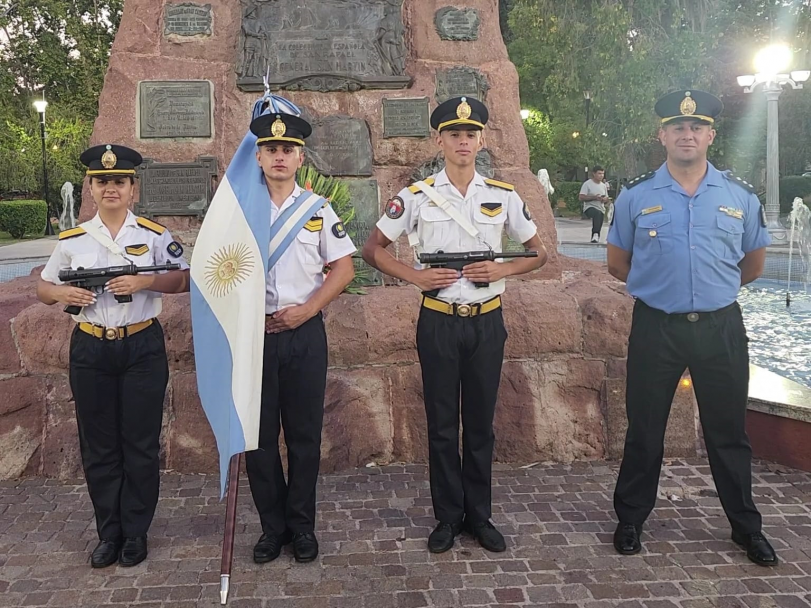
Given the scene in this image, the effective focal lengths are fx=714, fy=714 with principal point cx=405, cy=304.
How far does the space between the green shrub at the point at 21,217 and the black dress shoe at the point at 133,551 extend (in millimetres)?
24845

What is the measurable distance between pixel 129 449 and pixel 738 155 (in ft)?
91.4

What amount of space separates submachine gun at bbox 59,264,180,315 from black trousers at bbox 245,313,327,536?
696 millimetres

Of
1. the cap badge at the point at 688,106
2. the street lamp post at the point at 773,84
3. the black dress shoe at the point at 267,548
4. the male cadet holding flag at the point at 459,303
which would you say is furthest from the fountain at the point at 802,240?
the black dress shoe at the point at 267,548

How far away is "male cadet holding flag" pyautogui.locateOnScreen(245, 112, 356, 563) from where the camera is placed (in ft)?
10.5

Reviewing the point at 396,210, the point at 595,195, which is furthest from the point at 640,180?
the point at 595,195

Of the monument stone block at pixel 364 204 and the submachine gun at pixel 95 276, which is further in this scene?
the monument stone block at pixel 364 204

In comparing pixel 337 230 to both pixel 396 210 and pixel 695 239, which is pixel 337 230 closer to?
pixel 396 210

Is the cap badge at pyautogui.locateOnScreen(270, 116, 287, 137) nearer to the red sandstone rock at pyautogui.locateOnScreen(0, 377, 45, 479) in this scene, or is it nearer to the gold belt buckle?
the gold belt buckle

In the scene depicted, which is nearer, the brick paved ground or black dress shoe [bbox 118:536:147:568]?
the brick paved ground

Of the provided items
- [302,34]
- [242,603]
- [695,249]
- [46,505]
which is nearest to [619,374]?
[695,249]

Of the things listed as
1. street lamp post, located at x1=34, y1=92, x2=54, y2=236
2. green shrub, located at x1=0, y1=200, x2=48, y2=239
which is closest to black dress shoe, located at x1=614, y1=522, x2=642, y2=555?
street lamp post, located at x1=34, y1=92, x2=54, y2=236

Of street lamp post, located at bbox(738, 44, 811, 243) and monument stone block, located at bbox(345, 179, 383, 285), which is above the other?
street lamp post, located at bbox(738, 44, 811, 243)

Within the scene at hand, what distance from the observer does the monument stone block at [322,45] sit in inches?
201

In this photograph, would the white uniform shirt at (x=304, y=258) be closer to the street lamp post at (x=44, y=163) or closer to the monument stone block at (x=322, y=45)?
the monument stone block at (x=322, y=45)
